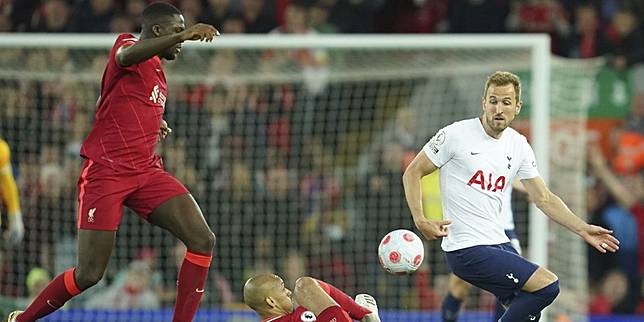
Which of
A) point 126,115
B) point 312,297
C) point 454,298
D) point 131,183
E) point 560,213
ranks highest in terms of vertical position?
point 126,115

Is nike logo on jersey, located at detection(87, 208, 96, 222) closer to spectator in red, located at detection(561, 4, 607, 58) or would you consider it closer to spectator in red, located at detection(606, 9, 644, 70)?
spectator in red, located at detection(606, 9, 644, 70)

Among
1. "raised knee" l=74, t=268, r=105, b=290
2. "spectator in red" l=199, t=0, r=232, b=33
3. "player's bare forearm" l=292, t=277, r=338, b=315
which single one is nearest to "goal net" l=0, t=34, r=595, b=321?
"spectator in red" l=199, t=0, r=232, b=33

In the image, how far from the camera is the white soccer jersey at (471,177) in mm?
7211

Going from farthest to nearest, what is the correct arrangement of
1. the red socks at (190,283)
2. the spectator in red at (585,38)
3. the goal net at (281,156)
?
1. the spectator in red at (585,38)
2. the goal net at (281,156)
3. the red socks at (190,283)

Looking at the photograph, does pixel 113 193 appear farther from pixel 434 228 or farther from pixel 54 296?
pixel 434 228

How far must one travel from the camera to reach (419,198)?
706 cm

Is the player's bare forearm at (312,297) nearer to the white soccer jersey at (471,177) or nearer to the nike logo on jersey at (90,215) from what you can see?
the white soccer jersey at (471,177)

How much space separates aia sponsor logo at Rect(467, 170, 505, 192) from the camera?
725 centimetres

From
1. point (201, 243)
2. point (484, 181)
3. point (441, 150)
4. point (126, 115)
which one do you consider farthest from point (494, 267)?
point (126, 115)

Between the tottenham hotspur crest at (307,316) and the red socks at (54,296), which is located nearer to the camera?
the tottenham hotspur crest at (307,316)

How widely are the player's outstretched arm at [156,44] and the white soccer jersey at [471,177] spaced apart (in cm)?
155

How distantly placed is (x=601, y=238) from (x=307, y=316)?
173 cm

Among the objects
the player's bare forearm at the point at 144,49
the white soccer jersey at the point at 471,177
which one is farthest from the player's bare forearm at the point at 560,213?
the player's bare forearm at the point at 144,49

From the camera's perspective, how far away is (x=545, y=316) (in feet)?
33.8
